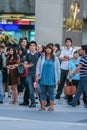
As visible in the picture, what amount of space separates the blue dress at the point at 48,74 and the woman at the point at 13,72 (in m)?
1.59

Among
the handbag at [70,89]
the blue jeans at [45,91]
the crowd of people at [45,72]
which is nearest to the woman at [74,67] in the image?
the crowd of people at [45,72]

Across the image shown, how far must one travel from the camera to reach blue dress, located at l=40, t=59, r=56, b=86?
13.9 meters

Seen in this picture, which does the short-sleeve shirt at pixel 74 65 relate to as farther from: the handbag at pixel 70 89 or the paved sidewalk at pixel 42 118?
the paved sidewalk at pixel 42 118

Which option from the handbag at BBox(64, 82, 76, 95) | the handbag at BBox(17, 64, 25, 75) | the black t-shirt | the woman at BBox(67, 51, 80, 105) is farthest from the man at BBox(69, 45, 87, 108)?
the handbag at BBox(17, 64, 25, 75)

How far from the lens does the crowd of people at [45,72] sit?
13992mm

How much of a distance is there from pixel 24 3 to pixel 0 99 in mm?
29757

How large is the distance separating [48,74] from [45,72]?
92mm

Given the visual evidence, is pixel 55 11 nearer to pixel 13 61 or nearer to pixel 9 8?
pixel 13 61

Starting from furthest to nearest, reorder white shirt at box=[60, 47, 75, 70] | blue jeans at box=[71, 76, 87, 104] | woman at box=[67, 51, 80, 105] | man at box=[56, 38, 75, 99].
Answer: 1. white shirt at box=[60, 47, 75, 70]
2. man at box=[56, 38, 75, 99]
3. woman at box=[67, 51, 80, 105]
4. blue jeans at box=[71, 76, 87, 104]

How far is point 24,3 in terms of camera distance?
44.8 m

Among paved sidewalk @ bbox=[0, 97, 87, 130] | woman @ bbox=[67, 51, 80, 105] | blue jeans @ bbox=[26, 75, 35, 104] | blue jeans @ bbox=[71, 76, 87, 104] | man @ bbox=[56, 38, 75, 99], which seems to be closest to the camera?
paved sidewalk @ bbox=[0, 97, 87, 130]

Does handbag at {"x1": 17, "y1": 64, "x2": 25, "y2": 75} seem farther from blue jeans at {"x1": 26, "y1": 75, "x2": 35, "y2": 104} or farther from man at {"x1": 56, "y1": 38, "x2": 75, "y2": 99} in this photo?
man at {"x1": 56, "y1": 38, "x2": 75, "y2": 99}

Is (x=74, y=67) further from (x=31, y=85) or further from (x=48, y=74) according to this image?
(x=48, y=74)

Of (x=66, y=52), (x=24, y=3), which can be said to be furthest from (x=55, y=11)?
(x=24, y=3)
